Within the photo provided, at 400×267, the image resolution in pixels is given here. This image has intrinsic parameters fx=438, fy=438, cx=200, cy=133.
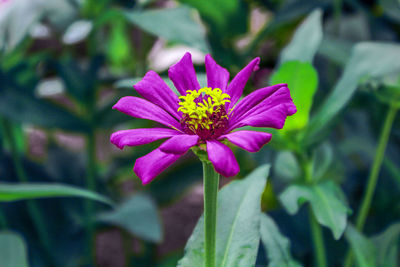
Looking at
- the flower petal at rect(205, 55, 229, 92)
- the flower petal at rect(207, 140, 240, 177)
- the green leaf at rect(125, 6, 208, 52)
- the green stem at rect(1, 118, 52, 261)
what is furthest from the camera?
the green stem at rect(1, 118, 52, 261)

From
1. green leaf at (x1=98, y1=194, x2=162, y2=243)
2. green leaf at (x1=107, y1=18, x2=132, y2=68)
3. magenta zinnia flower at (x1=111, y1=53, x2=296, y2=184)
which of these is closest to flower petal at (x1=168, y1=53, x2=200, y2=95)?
magenta zinnia flower at (x1=111, y1=53, x2=296, y2=184)

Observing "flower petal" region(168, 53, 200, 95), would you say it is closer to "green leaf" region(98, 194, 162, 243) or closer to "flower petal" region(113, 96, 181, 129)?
"flower petal" region(113, 96, 181, 129)

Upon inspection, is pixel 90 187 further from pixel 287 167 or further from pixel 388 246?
pixel 388 246

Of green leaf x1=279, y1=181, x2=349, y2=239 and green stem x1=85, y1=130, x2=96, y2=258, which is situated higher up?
green stem x1=85, y1=130, x2=96, y2=258

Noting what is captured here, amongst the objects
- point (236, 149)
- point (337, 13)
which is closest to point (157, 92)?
point (236, 149)

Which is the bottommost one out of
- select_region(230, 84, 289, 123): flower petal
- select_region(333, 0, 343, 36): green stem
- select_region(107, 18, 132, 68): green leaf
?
select_region(230, 84, 289, 123): flower petal

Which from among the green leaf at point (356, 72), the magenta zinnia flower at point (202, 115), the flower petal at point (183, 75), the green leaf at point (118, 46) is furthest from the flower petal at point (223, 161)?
the green leaf at point (118, 46)

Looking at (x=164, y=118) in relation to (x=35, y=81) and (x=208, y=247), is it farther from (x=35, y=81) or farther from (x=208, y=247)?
(x=35, y=81)
